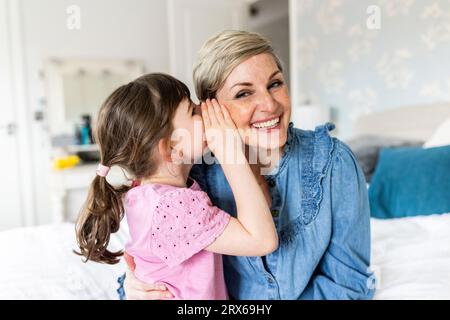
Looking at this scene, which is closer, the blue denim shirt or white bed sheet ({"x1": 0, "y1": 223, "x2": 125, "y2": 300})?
the blue denim shirt

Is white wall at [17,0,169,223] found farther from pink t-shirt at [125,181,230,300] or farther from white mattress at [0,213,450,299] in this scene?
pink t-shirt at [125,181,230,300]

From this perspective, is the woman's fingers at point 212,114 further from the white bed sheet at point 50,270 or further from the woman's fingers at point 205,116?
the white bed sheet at point 50,270

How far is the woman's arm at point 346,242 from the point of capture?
73 cm

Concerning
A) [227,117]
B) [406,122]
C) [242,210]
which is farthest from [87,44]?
[242,210]

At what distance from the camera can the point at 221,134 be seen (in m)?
0.66

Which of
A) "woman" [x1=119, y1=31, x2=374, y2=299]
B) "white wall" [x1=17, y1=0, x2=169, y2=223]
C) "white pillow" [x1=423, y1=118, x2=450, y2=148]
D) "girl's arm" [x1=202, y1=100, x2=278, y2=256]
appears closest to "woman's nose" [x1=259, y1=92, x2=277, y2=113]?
"woman" [x1=119, y1=31, x2=374, y2=299]

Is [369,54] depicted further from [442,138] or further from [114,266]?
[114,266]

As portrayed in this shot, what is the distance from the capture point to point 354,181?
0.73 metres

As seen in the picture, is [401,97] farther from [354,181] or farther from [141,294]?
[141,294]

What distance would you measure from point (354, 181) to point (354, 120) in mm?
1638

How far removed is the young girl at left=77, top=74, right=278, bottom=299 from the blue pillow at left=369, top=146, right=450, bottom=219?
78 cm

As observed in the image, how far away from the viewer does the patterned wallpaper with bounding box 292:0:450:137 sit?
1.53 m

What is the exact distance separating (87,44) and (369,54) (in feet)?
5.87
